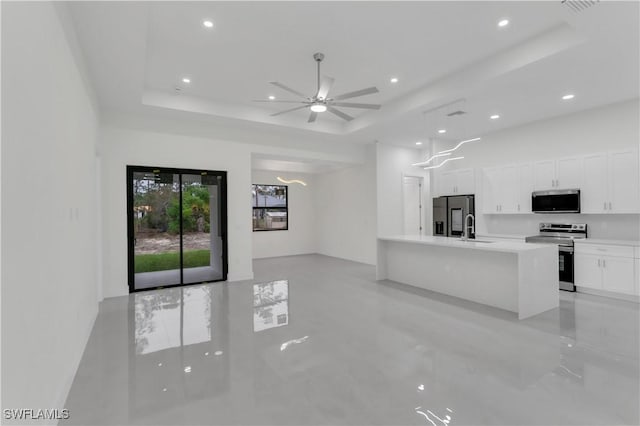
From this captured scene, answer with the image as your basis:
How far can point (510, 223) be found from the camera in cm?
701

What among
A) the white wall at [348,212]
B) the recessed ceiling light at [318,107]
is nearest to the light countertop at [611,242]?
the white wall at [348,212]

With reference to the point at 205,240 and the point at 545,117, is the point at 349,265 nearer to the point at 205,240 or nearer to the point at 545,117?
the point at 205,240

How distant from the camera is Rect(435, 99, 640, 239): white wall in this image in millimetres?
5340

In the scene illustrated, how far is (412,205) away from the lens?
28.5 feet

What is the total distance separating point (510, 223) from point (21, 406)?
7.93 meters

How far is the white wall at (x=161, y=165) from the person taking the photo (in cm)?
537

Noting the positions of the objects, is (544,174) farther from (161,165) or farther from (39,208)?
(39,208)

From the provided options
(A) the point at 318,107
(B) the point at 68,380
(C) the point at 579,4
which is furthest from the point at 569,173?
(B) the point at 68,380

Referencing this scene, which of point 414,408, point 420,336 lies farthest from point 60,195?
point 420,336

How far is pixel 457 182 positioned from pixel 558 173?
6.94 ft

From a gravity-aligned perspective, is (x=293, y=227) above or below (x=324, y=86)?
below

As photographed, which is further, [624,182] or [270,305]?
[624,182]

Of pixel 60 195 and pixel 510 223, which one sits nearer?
pixel 60 195

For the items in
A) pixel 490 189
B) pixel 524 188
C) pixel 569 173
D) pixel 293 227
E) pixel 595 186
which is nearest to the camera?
pixel 595 186
